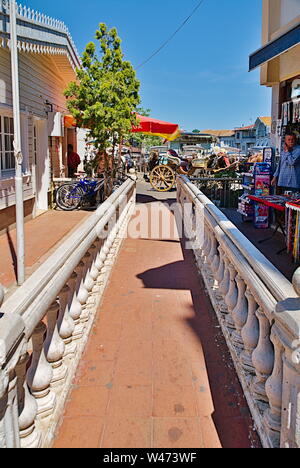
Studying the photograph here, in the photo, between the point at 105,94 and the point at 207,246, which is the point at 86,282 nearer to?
the point at 207,246

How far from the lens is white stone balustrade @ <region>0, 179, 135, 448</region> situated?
1438 millimetres

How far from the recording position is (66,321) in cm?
Result: 258

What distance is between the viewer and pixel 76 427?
2182 mm

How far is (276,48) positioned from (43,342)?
5.29 meters

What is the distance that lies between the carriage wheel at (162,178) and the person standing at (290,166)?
23.0ft

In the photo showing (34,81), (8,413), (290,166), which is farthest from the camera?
(34,81)

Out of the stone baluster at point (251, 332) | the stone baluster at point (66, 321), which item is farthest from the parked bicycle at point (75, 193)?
the stone baluster at point (251, 332)

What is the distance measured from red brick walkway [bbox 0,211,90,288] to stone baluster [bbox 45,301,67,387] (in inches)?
122

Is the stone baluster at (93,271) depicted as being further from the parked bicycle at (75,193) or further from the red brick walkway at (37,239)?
the parked bicycle at (75,193)

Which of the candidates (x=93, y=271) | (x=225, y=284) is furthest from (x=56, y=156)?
(x=225, y=284)

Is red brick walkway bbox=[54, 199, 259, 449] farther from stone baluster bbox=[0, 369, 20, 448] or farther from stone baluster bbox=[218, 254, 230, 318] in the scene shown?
stone baluster bbox=[0, 369, 20, 448]

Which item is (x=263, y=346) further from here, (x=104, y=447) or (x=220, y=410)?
(x=104, y=447)

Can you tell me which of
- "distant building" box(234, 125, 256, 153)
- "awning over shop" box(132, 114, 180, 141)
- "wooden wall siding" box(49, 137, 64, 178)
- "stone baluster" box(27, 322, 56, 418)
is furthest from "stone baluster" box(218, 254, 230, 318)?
"distant building" box(234, 125, 256, 153)

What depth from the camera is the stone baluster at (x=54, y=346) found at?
2.29 m
